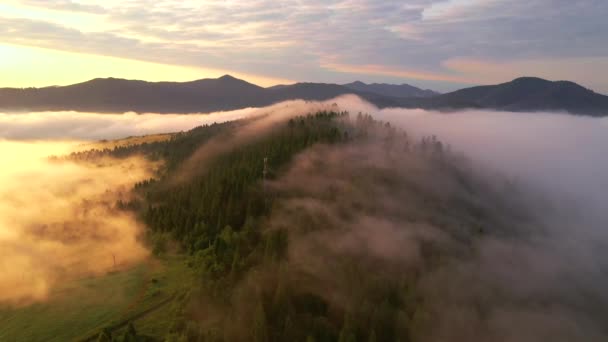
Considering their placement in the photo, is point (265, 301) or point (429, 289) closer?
point (265, 301)

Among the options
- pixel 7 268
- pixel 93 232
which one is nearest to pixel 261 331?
pixel 7 268

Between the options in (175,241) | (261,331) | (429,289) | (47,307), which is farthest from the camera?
(175,241)

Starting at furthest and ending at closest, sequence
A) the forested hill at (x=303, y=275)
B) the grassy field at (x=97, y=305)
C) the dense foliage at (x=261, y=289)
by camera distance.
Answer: the grassy field at (x=97, y=305), the forested hill at (x=303, y=275), the dense foliage at (x=261, y=289)

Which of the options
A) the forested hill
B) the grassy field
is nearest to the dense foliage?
the forested hill

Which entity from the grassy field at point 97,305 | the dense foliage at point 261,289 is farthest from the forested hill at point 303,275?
the grassy field at point 97,305

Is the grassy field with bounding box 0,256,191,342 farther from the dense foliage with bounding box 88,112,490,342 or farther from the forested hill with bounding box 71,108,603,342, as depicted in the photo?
the dense foliage with bounding box 88,112,490,342

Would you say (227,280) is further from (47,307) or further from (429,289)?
(429,289)

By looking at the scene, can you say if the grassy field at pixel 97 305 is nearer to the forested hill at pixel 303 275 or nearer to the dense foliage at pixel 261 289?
the forested hill at pixel 303 275

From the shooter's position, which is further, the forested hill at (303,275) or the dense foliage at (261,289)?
the forested hill at (303,275)
